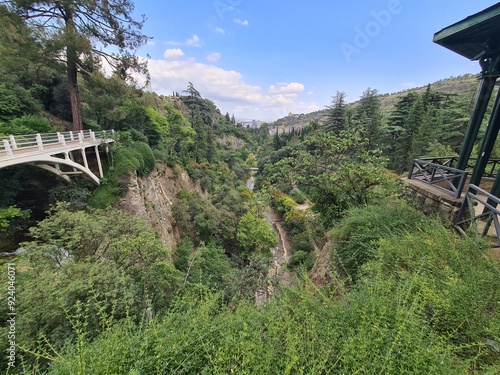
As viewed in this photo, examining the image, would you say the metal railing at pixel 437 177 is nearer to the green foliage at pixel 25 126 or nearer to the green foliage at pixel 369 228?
the green foliage at pixel 369 228

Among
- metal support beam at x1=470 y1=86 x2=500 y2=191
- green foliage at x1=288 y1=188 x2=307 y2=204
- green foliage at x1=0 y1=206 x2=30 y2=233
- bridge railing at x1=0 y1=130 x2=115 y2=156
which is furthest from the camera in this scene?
green foliage at x1=288 y1=188 x2=307 y2=204

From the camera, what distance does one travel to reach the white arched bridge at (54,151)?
6275 millimetres

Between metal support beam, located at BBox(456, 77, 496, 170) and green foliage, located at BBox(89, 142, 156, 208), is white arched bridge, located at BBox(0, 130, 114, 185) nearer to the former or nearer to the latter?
green foliage, located at BBox(89, 142, 156, 208)

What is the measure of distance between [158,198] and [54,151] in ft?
24.2

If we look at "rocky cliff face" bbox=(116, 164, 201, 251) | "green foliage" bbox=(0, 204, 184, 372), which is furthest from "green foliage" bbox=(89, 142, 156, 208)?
"green foliage" bbox=(0, 204, 184, 372)

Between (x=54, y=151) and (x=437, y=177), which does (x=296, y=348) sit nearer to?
(x=437, y=177)

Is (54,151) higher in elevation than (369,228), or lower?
higher

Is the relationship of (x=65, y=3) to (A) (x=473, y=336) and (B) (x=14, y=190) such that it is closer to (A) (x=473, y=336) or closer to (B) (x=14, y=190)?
(B) (x=14, y=190)

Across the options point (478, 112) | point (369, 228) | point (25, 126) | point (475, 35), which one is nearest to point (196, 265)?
point (369, 228)

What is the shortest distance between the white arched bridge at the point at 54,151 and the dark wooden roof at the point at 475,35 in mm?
11585

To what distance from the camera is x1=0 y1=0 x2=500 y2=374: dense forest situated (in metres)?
1.84

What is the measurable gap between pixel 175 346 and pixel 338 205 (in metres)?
6.52

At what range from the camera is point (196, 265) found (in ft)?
33.6

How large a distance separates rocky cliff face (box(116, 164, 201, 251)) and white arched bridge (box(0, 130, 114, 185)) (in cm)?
177
